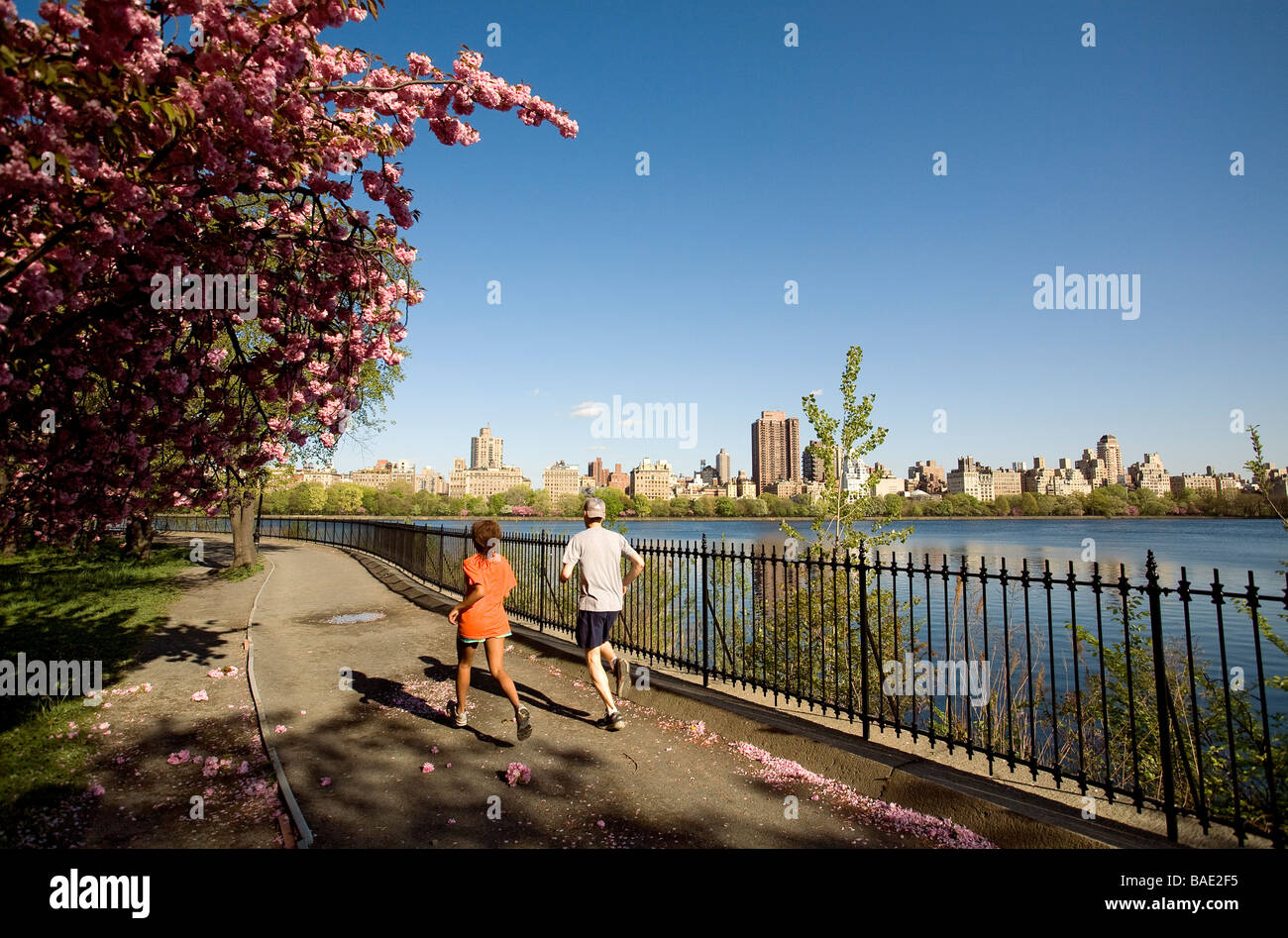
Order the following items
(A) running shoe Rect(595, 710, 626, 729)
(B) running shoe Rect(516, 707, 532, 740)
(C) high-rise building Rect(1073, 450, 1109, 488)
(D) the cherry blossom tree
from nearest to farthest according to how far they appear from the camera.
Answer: (D) the cherry blossom tree < (B) running shoe Rect(516, 707, 532, 740) < (A) running shoe Rect(595, 710, 626, 729) < (C) high-rise building Rect(1073, 450, 1109, 488)

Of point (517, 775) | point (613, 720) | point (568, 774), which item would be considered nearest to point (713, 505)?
point (613, 720)

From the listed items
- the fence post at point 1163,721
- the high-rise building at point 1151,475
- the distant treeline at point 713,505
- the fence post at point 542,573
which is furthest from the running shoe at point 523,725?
the high-rise building at point 1151,475

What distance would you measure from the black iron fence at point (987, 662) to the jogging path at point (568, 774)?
76cm

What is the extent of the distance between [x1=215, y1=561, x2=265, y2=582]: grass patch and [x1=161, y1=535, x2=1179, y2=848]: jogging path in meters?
12.6

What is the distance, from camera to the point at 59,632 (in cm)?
1142

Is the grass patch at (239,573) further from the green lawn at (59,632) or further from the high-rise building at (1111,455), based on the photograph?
the high-rise building at (1111,455)

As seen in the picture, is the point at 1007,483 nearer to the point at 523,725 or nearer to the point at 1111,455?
the point at 1111,455

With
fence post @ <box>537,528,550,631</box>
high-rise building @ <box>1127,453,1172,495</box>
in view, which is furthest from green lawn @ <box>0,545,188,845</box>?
high-rise building @ <box>1127,453,1172,495</box>

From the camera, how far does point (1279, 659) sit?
66.6 ft

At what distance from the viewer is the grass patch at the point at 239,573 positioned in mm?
20172

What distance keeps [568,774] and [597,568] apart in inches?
77.6

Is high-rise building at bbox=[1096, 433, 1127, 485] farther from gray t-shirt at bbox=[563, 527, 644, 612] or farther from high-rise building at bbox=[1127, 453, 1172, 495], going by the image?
gray t-shirt at bbox=[563, 527, 644, 612]

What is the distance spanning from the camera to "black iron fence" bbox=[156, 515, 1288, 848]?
4770 millimetres

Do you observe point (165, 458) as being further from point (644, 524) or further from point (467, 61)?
point (644, 524)
